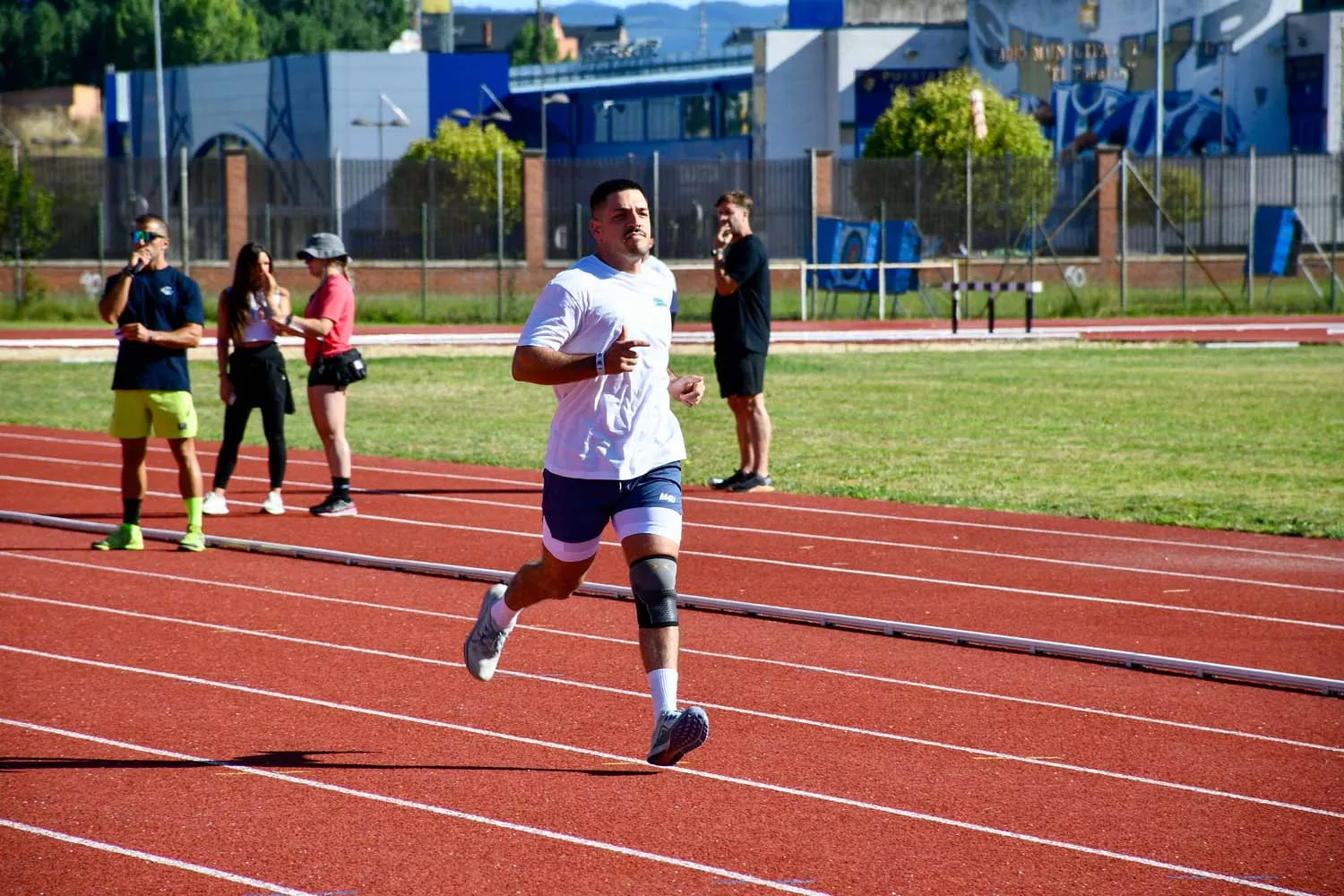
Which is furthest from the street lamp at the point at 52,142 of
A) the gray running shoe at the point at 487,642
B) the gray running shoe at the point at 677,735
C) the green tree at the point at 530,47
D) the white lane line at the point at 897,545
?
the green tree at the point at 530,47

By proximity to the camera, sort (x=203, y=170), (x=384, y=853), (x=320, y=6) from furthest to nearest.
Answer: (x=320, y=6)
(x=203, y=170)
(x=384, y=853)

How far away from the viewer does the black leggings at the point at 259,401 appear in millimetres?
11953

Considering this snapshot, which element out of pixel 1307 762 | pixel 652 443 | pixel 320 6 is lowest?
pixel 1307 762

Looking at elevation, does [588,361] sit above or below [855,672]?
above

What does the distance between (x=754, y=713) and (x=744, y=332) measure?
6.18 meters

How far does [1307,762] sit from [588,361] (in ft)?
9.55

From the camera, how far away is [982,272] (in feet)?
140

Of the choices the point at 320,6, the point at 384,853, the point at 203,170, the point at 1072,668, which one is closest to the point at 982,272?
the point at 203,170

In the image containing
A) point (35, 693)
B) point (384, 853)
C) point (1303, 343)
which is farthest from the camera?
point (1303, 343)

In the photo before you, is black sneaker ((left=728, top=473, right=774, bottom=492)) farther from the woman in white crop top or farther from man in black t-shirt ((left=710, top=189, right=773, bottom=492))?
the woman in white crop top

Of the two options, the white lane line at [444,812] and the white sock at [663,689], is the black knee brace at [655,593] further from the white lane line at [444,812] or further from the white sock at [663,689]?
the white lane line at [444,812]

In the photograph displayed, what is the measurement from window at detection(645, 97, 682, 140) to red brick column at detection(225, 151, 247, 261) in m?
53.8

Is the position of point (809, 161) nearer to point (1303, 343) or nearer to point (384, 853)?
point (1303, 343)

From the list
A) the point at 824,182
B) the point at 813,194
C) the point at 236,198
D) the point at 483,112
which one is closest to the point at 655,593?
the point at 813,194
